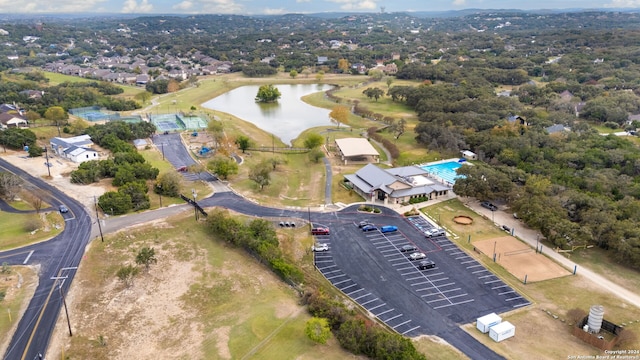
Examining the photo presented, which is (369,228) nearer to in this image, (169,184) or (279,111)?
(169,184)

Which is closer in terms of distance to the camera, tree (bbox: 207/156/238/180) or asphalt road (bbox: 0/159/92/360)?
asphalt road (bbox: 0/159/92/360)

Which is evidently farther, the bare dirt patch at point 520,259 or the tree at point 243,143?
the tree at point 243,143

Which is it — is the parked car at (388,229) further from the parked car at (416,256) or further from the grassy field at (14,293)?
the grassy field at (14,293)

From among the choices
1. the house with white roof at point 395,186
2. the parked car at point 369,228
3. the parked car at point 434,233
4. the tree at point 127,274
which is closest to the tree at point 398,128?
the house with white roof at point 395,186

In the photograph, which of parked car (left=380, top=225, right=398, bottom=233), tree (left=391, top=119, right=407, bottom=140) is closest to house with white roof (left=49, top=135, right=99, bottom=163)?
parked car (left=380, top=225, right=398, bottom=233)

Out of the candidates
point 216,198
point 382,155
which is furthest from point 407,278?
point 382,155

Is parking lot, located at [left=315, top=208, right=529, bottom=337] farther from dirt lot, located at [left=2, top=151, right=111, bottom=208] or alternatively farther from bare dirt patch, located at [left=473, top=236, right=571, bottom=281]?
dirt lot, located at [left=2, top=151, right=111, bottom=208]
